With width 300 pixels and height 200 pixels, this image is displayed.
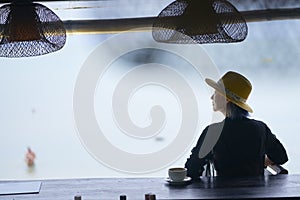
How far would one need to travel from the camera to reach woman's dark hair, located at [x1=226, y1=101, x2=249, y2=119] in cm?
295

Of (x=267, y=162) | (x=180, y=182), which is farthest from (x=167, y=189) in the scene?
(x=267, y=162)

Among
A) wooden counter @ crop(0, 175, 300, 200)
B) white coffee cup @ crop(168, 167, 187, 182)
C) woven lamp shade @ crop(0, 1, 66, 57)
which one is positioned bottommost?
wooden counter @ crop(0, 175, 300, 200)

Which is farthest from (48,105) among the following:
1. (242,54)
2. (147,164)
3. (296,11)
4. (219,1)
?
(219,1)


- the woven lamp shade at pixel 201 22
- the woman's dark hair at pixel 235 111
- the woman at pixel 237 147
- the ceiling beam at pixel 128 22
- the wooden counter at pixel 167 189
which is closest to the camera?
the wooden counter at pixel 167 189

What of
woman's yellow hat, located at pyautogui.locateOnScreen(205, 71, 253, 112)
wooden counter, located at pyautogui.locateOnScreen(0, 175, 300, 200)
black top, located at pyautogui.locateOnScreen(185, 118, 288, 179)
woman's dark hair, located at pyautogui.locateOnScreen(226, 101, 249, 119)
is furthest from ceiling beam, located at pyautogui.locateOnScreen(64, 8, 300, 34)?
wooden counter, located at pyautogui.locateOnScreen(0, 175, 300, 200)

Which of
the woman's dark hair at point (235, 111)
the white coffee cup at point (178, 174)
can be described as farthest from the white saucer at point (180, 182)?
the woman's dark hair at point (235, 111)

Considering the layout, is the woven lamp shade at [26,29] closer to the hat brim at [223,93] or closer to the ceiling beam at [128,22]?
the hat brim at [223,93]

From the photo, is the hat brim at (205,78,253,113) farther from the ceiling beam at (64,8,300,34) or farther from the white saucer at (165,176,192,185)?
the ceiling beam at (64,8,300,34)

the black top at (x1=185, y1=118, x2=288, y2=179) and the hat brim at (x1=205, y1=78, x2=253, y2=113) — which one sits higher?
the hat brim at (x1=205, y1=78, x2=253, y2=113)

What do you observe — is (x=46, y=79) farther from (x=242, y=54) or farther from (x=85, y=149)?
(x=242, y=54)

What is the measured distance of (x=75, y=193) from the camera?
253cm

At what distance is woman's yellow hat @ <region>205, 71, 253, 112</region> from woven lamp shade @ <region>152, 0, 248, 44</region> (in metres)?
0.33

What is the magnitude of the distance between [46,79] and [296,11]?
2561 millimetres

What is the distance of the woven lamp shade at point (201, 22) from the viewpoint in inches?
106
